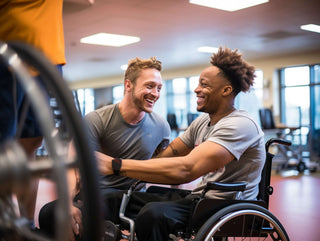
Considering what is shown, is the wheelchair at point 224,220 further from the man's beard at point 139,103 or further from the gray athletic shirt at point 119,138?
the man's beard at point 139,103

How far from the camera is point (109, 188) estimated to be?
2.01 metres

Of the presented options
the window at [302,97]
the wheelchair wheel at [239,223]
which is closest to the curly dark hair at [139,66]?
the wheelchair wheel at [239,223]

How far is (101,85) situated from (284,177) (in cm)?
928

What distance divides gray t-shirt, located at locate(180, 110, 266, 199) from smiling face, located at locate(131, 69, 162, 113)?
50 cm

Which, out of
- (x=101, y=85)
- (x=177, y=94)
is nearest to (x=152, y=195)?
(x=177, y=94)

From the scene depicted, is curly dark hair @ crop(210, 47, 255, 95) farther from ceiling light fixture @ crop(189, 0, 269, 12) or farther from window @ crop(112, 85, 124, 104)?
window @ crop(112, 85, 124, 104)

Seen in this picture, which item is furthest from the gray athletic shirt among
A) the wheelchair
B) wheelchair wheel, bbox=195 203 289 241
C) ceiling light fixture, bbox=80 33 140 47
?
ceiling light fixture, bbox=80 33 140 47

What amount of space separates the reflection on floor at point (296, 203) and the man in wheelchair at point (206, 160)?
4.55 feet

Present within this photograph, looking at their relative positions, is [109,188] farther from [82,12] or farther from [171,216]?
[82,12]

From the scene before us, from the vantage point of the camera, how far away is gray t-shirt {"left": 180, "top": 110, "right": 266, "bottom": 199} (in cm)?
169

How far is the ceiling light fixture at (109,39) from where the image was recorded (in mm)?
7408

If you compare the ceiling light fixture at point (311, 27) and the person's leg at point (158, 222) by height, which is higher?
the ceiling light fixture at point (311, 27)

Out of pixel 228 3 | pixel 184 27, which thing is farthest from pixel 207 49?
pixel 228 3

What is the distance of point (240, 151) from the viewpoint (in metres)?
1.69
